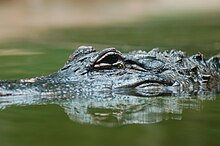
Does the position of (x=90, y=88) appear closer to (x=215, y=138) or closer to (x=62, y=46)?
(x=215, y=138)

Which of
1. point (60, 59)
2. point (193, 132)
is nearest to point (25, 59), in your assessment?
point (60, 59)

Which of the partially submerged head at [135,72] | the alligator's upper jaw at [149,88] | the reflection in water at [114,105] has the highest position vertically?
the partially submerged head at [135,72]

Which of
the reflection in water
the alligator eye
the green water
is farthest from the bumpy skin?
the green water

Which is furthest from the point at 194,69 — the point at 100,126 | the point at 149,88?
the point at 100,126

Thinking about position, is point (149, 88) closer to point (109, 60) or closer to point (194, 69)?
point (109, 60)

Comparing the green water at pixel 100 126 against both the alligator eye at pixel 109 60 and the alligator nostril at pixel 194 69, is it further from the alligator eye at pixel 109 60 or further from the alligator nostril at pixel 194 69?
the alligator eye at pixel 109 60

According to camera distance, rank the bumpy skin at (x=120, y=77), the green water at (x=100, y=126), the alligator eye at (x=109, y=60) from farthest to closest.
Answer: the alligator eye at (x=109, y=60), the bumpy skin at (x=120, y=77), the green water at (x=100, y=126)

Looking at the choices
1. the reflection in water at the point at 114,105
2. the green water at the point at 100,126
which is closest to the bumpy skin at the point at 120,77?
the reflection in water at the point at 114,105
